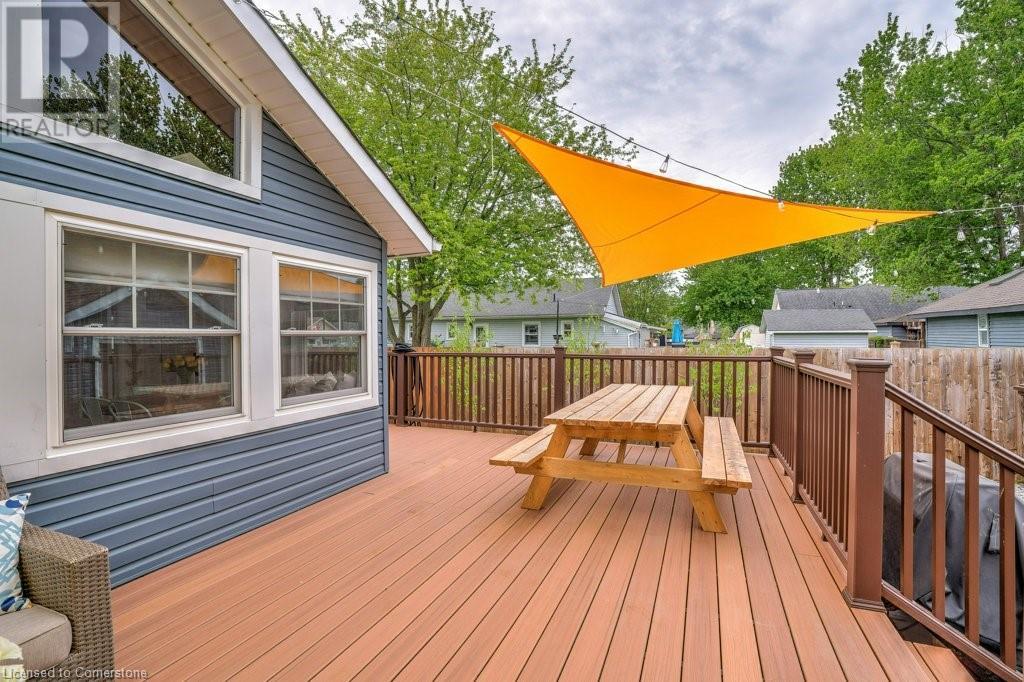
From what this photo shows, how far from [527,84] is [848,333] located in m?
18.5

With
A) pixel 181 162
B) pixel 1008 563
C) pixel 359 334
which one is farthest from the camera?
pixel 359 334

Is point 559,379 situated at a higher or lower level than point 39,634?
higher

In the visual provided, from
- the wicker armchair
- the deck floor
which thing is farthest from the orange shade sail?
the wicker armchair

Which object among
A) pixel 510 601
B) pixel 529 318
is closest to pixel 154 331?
pixel 510 601

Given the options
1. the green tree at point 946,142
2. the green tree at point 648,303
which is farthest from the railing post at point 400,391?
the green tree at point 648,303

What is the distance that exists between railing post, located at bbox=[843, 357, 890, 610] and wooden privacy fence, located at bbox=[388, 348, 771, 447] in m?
3.08

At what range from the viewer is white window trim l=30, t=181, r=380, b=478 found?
1961 millimetres

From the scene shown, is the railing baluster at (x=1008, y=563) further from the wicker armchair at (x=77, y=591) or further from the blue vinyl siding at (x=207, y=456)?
the blue vinyl siding at (x=207, y=456)

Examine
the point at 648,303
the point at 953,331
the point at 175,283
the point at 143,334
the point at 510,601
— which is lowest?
the point at 510,601

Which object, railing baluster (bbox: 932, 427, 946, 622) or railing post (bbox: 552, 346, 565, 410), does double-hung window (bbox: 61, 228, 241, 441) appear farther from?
railing baluster (bbox: 932, 427, 946, 622)

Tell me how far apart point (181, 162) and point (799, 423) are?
429 centimetres

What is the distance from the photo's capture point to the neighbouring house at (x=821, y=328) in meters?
19.9

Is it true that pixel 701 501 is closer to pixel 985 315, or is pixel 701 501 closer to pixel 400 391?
pixel 400 391

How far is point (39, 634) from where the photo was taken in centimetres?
132
